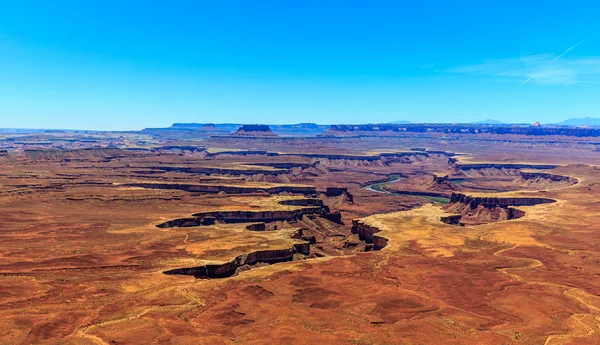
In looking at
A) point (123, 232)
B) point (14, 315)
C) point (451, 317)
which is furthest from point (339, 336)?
point (123, 232)

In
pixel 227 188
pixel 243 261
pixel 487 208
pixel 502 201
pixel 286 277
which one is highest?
pixel 286 277

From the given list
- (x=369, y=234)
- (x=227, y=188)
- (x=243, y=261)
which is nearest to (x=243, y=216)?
(x=369, y=234)

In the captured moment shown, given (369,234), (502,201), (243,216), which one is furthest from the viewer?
(502,201)

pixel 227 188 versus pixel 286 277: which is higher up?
pixel 286 277

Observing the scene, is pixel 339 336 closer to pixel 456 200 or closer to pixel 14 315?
pixel 14 315

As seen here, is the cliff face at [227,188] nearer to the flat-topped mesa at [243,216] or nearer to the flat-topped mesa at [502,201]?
the flat-topped mesa at [243,216]

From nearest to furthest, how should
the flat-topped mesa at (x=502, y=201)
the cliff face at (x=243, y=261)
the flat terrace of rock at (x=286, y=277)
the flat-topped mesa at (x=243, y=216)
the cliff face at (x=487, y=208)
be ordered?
the flat terrace of rock at (x=286, y=277) < the cliff face at (x=243, y=261) < the flat-topped mesa at (x=243, y=216) < the cliff face at (x=487, y=208) < the flat-topped mesa at (x=502, y=201)

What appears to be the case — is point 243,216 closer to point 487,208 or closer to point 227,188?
point 227,188

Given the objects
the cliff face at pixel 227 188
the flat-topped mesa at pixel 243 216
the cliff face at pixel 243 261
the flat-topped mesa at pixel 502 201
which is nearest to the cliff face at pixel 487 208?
the flat-topped mesa at pixel 502 201
